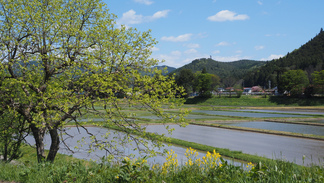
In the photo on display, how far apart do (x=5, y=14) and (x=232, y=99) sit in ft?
318

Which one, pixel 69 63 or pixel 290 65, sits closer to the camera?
pixel 69 63

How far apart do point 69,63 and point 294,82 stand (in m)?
94.1

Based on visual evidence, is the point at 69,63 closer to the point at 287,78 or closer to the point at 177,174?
A: the point at 177,174

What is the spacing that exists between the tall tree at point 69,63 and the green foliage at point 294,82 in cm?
8815

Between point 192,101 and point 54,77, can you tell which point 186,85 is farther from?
point 54,77

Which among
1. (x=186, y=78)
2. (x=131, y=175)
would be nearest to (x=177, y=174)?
(x=131, y=175)

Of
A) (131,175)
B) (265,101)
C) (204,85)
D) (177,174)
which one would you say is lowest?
(265,101)

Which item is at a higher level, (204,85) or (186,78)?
(186,78)

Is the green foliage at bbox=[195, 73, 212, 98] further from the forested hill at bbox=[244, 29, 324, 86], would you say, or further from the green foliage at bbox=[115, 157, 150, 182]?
the green foliage at bbox=[115, 157, 150, 182]

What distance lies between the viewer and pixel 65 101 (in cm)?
864

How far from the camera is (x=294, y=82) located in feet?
296

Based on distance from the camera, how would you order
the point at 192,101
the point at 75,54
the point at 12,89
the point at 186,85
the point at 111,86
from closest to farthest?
the point at 111,86, the point at 12,89, the point at 75,54, the point at 192,101, the point at 186,85

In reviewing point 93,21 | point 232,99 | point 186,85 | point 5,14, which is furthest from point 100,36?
point 186,85

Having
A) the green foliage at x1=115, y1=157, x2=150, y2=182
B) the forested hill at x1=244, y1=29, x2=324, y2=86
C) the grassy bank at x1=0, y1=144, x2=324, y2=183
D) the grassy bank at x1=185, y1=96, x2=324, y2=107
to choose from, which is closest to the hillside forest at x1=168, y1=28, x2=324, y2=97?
the forested hill at x1=244, y1=29, x2=324, y2=86
